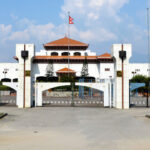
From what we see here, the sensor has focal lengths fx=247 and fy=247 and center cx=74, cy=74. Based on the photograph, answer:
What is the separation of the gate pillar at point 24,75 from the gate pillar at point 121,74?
7.89 meters

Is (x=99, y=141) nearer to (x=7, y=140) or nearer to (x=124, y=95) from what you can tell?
(x=7, y=140)

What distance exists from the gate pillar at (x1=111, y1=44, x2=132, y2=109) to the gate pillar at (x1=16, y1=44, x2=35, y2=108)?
7.89 m

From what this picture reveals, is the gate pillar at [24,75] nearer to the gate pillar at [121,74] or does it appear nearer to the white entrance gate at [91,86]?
the white entrance gate at [91,86]

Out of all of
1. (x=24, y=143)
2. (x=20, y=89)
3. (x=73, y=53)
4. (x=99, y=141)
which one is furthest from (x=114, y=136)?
(x=73, y=53)

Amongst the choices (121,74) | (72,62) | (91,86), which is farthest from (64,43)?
(121,74)

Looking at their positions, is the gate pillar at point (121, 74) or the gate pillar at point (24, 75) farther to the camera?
the gate pillar at point (24, 75)

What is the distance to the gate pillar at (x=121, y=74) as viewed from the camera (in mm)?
22391

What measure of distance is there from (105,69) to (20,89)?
45249 millimetres

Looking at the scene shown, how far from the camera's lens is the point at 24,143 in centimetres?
873

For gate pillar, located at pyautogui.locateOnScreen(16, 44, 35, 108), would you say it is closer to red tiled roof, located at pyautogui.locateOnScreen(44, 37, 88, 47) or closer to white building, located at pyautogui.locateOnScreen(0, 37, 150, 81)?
white building, located at pyautogui.locateOnScreen(0, 37, 150, 81)

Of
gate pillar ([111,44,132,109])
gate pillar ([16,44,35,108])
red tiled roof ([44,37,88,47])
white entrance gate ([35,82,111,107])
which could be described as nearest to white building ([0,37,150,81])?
red tiled roof ([44,37,88,47])

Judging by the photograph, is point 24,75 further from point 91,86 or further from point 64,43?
point 64,43

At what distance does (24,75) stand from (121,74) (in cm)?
901

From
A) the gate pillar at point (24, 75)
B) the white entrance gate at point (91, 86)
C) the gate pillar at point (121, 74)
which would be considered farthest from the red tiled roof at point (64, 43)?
the gate pillar at point (121, 74)
